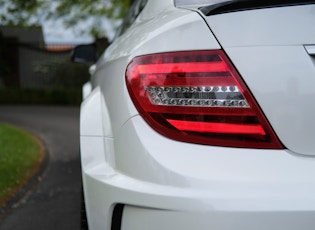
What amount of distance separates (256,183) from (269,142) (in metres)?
0.17

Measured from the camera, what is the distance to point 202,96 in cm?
158

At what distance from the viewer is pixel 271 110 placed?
153 centimetres

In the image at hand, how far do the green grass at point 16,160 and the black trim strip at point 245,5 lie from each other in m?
3.07

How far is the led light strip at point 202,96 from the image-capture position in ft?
5.12

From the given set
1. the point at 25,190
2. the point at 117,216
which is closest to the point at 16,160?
the point at 25,190

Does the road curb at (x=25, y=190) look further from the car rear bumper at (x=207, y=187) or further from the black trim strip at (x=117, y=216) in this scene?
the car rear bumper at (x=207, y=187)

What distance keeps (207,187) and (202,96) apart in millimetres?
331

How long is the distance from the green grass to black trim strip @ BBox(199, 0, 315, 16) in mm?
3066

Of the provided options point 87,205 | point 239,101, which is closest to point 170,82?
point 239,101

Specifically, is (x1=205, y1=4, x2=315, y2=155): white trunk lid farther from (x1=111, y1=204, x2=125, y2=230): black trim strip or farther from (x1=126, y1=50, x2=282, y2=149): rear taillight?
(x1=111, y1=204, x2=125, y2=230): black trim strip

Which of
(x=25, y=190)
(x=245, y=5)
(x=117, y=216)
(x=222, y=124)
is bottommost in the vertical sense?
(x=25, y=190)

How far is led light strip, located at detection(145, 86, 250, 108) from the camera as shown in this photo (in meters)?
1.56

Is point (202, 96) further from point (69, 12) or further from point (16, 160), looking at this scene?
point (69, 12)

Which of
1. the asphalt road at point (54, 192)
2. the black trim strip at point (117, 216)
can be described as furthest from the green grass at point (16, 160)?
the black trim strip at point (117, 216)
